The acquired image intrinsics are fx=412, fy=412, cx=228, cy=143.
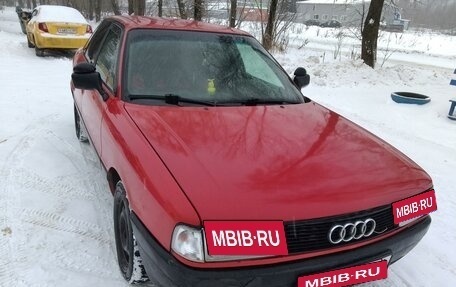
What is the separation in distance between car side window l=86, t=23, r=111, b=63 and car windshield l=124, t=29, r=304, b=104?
0.95 meters

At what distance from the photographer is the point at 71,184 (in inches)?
148

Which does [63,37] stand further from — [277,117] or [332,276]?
[332,276]

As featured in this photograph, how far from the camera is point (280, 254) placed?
183cm

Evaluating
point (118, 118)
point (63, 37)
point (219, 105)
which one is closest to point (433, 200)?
point (219, 105)

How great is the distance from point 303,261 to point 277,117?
118 centimetres

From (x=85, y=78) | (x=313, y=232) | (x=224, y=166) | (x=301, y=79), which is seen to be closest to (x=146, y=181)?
(x=224, y=166)

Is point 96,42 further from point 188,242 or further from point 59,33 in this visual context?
point 59,33

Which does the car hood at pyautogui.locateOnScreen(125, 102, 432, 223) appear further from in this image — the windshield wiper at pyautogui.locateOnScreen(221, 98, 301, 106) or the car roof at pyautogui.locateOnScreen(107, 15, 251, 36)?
the car roof at pyautogui.locateOnScreen(107, 15, 251, 36)

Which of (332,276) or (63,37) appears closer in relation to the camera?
(332,276)

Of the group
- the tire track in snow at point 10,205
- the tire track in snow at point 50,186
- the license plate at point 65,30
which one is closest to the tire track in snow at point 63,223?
the tire track in snow at point 10,205

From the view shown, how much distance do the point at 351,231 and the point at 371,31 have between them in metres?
9.26

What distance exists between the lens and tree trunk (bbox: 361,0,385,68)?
998cm

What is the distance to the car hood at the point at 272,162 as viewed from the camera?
188 cm

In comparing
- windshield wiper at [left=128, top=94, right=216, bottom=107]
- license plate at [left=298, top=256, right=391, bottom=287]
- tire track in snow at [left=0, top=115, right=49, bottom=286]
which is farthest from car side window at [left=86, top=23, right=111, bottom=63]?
license plate at [left=298, top=256, right=391, bottom=287]
